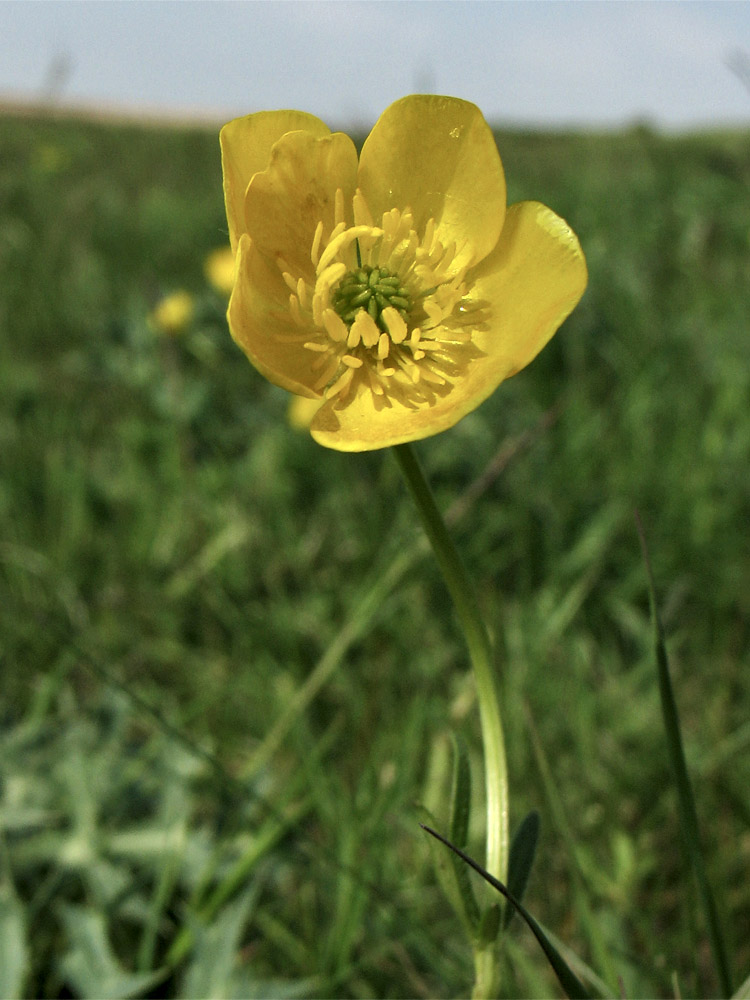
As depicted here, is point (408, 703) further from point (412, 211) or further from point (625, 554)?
point (412, 211)

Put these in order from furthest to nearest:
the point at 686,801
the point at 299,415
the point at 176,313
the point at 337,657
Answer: the point at 176,313
the point at 299,415
the point at 337,657
the point at 686,801

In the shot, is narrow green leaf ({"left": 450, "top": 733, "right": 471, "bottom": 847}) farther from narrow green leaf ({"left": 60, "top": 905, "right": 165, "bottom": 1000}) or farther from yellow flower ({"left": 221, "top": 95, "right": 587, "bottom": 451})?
narrow green leaf ({"left": 60, "top": 905, "right": 165, "bottom": 1000})

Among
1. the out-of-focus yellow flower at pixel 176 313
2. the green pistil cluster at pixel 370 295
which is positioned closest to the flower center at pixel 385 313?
the green pistil cluster at pixel 370 295

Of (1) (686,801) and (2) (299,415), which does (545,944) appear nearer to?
(1) (686,801)

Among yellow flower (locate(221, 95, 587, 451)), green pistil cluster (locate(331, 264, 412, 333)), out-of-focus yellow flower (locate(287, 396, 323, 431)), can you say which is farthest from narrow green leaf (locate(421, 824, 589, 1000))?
out-of-focus yellow flower (locate(287, 396, 323, 431))

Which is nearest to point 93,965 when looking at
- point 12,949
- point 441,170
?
point 12,949

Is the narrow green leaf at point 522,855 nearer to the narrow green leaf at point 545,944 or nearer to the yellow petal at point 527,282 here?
the narrow green leaf at point 545,944
